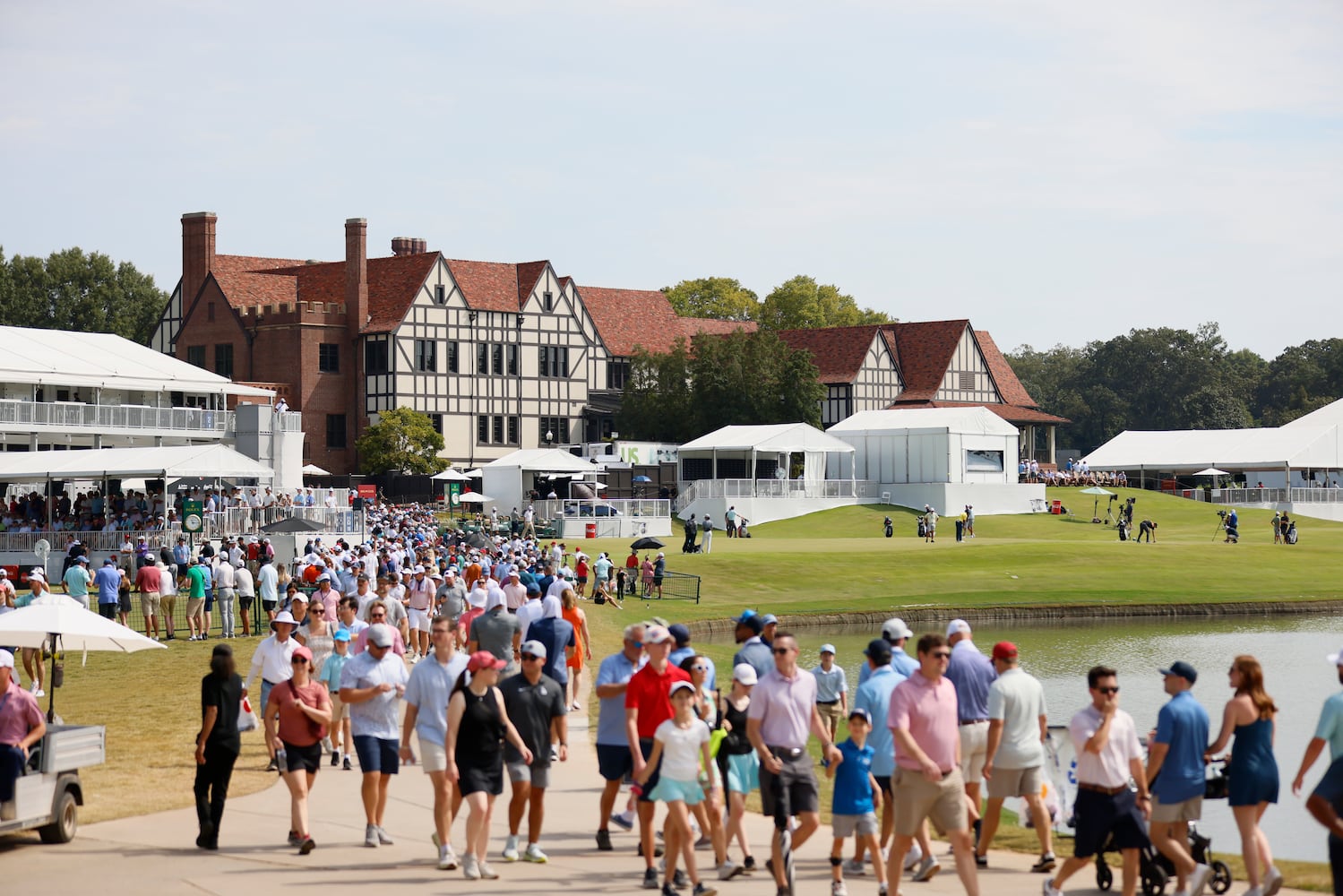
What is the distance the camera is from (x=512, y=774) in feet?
38.5

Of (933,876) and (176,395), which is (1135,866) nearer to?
(933,876)

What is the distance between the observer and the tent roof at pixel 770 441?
6744cm

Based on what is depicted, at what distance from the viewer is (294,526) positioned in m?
40.7

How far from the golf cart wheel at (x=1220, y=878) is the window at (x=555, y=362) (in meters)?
68.2

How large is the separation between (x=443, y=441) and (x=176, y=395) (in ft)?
48.1

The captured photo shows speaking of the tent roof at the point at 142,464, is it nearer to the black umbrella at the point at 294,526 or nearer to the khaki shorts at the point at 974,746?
the black umbrella at the point at 294,526

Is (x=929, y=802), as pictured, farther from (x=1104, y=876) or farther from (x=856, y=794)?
(x=1104, y=876)

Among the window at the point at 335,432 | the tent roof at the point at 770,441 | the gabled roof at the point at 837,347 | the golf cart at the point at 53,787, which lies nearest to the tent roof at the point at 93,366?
the window at the point at 335,432

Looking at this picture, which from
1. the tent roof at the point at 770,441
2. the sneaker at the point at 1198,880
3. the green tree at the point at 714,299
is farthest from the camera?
the green tree at the point at 714,299

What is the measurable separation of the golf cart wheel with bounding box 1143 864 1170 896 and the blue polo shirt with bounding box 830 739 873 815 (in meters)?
1.90

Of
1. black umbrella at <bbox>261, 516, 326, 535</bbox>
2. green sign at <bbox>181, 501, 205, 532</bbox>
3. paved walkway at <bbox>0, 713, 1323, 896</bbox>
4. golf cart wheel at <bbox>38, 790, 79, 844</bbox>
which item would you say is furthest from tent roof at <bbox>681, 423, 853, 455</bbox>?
golf cart wheel at <bbox>38, 790, 79, 844</bbox>

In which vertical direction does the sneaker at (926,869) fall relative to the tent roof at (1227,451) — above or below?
below

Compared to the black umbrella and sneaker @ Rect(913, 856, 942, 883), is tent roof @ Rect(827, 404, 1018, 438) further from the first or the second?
sneaker @ Rect(913, 856, 942, 883)

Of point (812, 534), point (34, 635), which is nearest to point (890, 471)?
point (812, 534)
